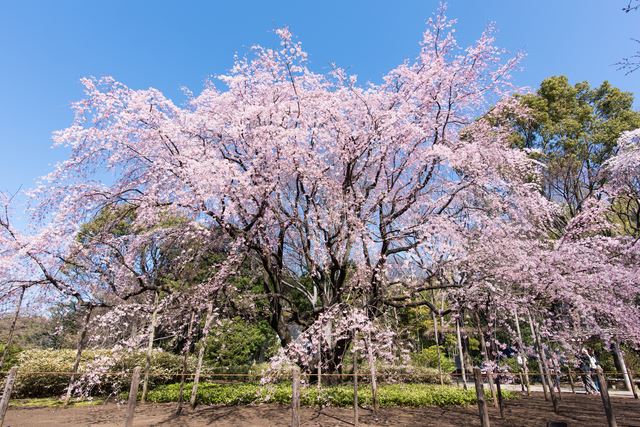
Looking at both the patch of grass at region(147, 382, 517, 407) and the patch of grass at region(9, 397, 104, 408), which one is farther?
the patch of grass at region(9, 397, 104, 408)

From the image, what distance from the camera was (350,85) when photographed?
1092 centimetres

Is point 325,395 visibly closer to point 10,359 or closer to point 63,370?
point 63,370

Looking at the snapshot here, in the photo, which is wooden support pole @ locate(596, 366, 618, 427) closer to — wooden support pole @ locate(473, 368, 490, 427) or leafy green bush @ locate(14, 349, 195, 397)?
wooden support pole @ locate(473, 368, 490, 427)

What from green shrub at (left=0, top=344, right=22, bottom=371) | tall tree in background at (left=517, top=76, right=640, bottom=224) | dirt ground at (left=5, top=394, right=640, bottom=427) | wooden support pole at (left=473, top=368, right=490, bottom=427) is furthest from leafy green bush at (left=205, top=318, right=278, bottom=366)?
tall tree in background at (left=517, top=76, right=640, bottom=224)

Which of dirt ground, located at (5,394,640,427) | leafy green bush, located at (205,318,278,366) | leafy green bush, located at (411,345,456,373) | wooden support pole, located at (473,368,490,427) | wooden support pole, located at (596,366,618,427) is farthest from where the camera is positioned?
A: leafy green bush, located at (411,345,456,373)

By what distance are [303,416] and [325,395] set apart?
1.21m

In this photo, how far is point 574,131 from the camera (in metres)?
18.4

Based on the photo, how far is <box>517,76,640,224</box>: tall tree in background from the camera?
57.2ft

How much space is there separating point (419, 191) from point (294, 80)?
18.0 feet

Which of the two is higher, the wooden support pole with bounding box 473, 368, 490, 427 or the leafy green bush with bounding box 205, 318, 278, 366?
the leafy green bush with bounding box 205, 318, 278, 366

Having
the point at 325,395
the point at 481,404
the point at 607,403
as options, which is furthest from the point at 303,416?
the point at 607,403

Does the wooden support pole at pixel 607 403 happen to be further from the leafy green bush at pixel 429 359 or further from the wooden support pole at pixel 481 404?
the leafy green bush at pixel 429 359

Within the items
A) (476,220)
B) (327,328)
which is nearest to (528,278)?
(476,220)

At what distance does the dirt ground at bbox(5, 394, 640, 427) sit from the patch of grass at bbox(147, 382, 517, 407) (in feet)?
1.29
